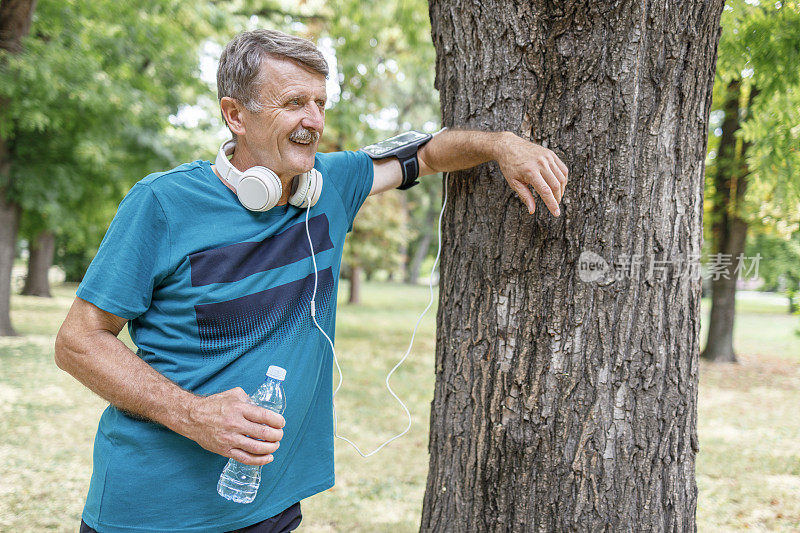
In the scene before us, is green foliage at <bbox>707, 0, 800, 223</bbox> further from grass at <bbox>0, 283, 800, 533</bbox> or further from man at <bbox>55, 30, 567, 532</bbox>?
grass at <bbox>0, 283, 800, 533</bbox>

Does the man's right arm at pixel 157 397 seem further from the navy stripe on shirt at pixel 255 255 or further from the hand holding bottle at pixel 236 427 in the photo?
the navy stripe on shirt at pixel 255 255

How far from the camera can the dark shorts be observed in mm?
2010

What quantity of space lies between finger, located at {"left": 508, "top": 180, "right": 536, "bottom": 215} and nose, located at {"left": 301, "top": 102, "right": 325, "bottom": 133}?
713 mm

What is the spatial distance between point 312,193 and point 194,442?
934 mm

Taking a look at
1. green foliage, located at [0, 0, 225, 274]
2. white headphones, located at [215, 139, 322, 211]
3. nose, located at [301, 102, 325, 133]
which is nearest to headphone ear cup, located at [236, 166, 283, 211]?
white headphones, located at [215, 139, 322, 211]

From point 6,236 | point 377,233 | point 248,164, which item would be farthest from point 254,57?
point 377,233

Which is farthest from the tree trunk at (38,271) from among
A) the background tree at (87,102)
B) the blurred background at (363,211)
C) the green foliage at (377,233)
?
the green foliage at (377,233)

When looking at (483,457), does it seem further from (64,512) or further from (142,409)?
(64,512)

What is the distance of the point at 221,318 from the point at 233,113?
2.45 feet

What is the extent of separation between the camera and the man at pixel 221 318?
1.79m

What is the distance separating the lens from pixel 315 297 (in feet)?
7.16

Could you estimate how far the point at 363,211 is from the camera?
55.8 feet

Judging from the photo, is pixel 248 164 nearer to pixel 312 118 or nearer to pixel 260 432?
pixel 312 118

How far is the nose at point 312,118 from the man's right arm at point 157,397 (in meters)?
0.89
